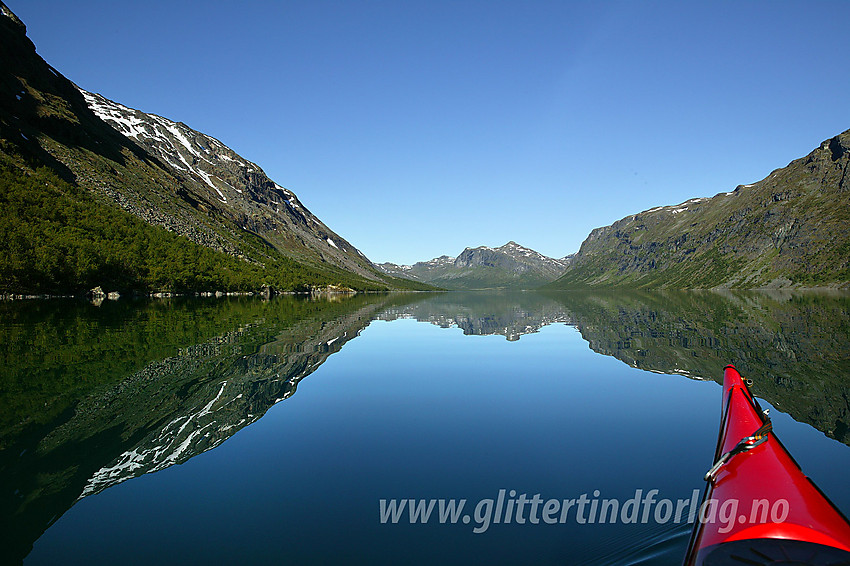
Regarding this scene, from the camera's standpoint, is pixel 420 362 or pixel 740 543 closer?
pixel 740 543

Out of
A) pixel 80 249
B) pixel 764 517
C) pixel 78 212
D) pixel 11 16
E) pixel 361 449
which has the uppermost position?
pixel 11 16

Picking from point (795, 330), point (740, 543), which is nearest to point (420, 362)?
point (740, 543)

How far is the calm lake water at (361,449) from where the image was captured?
26.2 feet

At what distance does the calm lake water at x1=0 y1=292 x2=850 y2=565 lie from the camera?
7992 millimetres

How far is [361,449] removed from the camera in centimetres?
1295

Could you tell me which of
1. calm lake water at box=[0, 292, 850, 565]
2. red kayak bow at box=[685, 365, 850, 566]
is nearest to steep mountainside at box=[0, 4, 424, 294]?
calm lake water at box=[0, 292, 850, 565]

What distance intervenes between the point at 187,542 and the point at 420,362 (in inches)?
863

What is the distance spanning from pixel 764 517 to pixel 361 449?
32.4 ft

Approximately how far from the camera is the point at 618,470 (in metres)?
11.3

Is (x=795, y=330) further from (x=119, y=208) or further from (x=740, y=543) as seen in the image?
(x=119, y=208)

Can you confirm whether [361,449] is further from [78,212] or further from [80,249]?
[78,212]

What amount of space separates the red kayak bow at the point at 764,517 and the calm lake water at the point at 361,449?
6.60 ft

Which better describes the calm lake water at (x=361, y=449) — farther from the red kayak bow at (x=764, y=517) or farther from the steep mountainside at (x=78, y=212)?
the steep mountainside at (x=78, y=212)

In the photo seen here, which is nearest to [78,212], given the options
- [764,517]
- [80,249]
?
[80,249]
